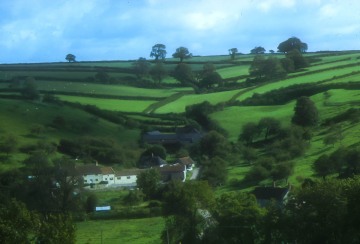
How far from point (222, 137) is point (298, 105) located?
7.95 meters

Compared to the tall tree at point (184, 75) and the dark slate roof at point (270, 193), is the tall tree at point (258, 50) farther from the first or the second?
the dark slate roof at point (270, 193)

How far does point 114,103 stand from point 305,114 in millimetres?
26381

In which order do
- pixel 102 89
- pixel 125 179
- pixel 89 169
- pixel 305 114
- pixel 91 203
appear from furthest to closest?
pixel 102 89 → pixel 305 114 → pixel 89 169 → pixel 125 179 → pixel 91 203

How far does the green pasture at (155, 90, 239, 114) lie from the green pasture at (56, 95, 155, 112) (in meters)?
2.61

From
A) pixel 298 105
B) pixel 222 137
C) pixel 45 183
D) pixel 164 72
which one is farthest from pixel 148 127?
pixel 164 72

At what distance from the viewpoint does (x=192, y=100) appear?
241 feet

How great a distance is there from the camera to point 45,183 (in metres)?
39.7

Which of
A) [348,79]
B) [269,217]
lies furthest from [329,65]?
[269,217]

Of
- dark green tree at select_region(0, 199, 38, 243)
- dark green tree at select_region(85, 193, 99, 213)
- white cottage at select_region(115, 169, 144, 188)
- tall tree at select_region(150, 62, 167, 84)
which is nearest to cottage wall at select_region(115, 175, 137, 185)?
white cottage at select_region(115, 169, 144, 188)

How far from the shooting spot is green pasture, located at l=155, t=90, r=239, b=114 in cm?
6937

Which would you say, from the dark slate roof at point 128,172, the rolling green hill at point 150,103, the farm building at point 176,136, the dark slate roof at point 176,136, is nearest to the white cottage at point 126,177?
the dark slate roof at point 128,172

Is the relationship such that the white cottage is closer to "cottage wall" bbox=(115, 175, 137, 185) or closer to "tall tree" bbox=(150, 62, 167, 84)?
"cottage wall" bbox=(115, 175, 137, 185)

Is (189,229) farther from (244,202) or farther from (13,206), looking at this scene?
(13,206)

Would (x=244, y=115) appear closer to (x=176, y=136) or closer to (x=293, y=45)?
(x=176, y=136)
